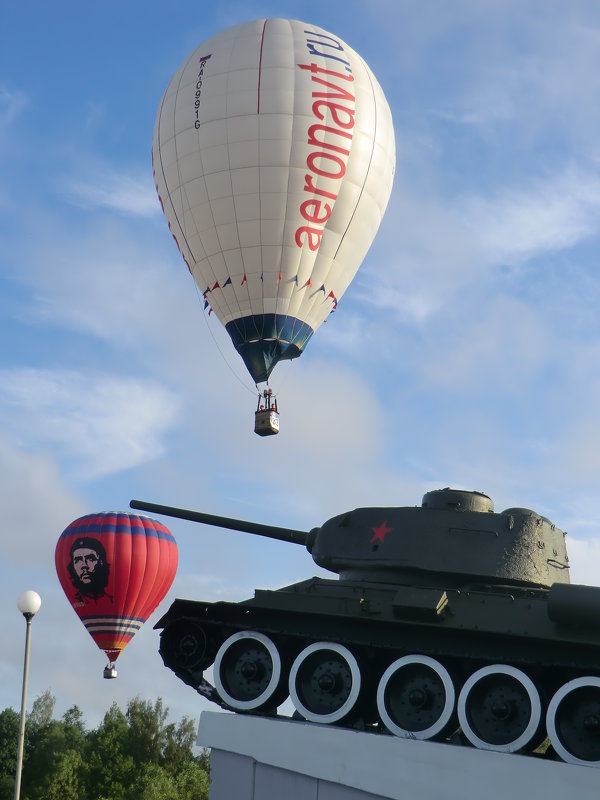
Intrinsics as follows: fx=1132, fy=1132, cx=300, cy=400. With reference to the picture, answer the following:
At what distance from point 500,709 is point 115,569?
1085 inches

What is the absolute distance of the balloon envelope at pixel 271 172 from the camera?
3659cm

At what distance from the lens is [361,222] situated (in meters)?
38.5

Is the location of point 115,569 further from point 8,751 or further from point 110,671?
point 8,751

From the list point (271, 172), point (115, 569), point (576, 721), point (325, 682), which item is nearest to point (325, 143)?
point (271, 172)

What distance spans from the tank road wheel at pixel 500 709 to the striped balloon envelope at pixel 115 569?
1068 inches

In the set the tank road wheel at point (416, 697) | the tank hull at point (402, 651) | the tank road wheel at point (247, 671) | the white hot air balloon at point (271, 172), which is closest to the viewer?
the tank hull at point (402, 651)

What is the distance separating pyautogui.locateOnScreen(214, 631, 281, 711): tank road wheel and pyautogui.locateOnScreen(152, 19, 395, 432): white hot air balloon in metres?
20.5

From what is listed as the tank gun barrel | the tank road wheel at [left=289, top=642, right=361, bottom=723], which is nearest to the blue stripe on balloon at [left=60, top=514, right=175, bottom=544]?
the tank gun barrel

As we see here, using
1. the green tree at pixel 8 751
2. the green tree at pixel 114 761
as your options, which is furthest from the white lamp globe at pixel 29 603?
the green tree at pixel 8 751

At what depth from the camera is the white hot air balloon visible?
36594 mm

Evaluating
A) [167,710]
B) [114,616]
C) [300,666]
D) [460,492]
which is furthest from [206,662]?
[167,710]

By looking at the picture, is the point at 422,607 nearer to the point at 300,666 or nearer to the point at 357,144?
the point at 300,666

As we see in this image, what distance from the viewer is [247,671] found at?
18.5 metres

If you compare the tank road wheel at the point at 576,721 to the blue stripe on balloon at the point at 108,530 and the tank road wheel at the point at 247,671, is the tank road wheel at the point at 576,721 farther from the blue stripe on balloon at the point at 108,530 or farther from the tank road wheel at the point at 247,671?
the blue stripe on balloon at the point at 108,530
